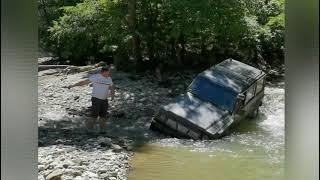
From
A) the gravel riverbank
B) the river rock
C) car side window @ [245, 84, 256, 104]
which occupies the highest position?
car side window @ [245, 84, 256, 104]

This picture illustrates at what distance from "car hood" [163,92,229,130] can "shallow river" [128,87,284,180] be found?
532mm

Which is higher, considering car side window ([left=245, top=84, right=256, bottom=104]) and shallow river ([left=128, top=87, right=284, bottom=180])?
car side window ([left=245, top=84, right=256, bottom=104])

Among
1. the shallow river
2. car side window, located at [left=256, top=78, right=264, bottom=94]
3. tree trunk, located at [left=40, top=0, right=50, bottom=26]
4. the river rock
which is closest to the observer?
the river rock

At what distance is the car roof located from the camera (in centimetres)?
1318

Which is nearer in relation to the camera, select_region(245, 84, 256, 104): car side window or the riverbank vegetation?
select_region(245, 84, 256, 104): car side window

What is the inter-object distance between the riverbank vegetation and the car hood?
5.92 metres

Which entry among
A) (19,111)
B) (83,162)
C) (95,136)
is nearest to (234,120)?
(95,136)

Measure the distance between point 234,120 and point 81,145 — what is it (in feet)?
13.1

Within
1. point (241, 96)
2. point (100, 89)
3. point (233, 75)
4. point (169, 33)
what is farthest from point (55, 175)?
point (169, 33)

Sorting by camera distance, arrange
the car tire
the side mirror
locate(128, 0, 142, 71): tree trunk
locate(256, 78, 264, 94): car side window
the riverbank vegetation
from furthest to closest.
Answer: locate(128, 0, 142, 71): tree trunk, the riverbank vegetation, the car tire, locate(256, 78, 264, 94): car side window, the side mirror

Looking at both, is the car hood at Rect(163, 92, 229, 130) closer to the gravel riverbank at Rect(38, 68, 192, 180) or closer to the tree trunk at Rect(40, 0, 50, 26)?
the gravel riverbank at Rect(38, 68, 192, 180)

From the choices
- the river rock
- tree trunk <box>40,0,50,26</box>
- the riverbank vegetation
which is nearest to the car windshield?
the riverbank vegetation

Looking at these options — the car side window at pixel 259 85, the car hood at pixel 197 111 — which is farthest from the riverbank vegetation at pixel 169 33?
the car hood at pixel 197 111

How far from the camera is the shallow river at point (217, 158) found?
32.2 feet
